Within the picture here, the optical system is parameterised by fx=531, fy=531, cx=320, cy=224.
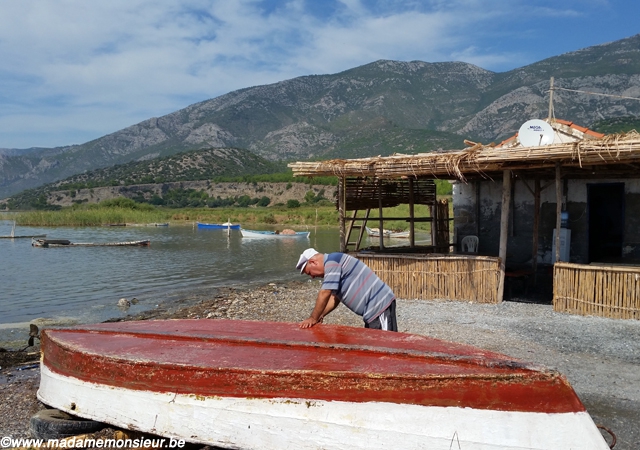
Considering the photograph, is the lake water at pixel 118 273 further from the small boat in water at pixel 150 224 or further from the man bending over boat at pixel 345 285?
the small boat in water at pixel 150 224

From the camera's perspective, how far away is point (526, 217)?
12.0 meters

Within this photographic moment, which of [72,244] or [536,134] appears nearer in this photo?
[536,134]

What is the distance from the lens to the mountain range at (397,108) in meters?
106

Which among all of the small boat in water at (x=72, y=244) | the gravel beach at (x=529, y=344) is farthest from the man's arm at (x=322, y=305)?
the small boat in water at (x=72, y=244)

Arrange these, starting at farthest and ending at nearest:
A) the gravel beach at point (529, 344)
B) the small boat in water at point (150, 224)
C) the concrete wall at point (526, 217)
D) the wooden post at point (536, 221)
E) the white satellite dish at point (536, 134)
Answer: the small boat in water at point (150, 224)
the wooden post at point (536, 221)
the concrete wall at point (526, 217)
the white satellite dish at point (536, 134)
the gravel beach at point (529, 344)

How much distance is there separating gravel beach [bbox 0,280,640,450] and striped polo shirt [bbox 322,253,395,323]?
1542 mm

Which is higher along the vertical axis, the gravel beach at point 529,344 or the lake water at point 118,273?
the gravel beach at point 529,344

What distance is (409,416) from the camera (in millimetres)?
3693

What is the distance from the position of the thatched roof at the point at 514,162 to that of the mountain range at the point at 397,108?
280 ft

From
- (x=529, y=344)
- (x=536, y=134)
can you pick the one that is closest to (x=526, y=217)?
(x=536, y=134)

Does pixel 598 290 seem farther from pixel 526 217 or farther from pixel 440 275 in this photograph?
pixel 526 217

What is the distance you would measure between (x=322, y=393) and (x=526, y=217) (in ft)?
31.2

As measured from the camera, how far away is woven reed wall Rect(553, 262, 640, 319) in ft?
27.9

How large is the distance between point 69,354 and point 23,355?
4661 mm
